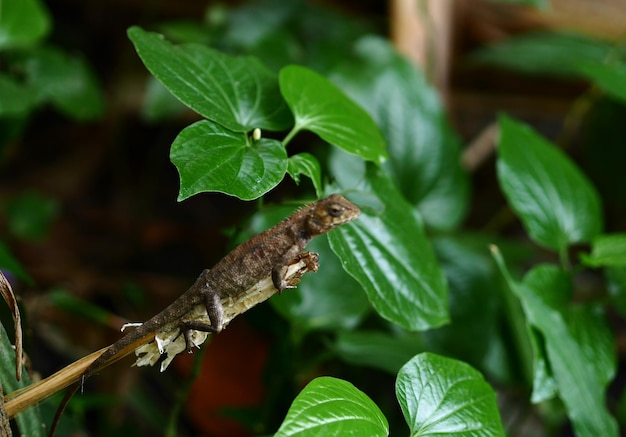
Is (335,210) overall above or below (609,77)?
above

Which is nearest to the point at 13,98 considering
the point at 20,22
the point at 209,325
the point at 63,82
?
the point at 20,22

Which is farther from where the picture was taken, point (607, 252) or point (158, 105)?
point (158, 105)

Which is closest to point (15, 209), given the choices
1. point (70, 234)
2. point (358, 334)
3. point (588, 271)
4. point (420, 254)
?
point (70, 234)

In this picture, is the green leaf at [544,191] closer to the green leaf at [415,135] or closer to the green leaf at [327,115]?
the green leaf at [415,135]

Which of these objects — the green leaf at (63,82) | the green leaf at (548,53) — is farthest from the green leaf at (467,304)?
the green leaf at (63,82)

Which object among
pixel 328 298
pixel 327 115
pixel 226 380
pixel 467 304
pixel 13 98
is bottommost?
pixel 226 380

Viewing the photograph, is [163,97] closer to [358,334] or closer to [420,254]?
[358,334]

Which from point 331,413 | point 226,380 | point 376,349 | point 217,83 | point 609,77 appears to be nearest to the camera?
point 331,413

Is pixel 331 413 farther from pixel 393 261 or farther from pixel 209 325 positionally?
pixel 393 261
